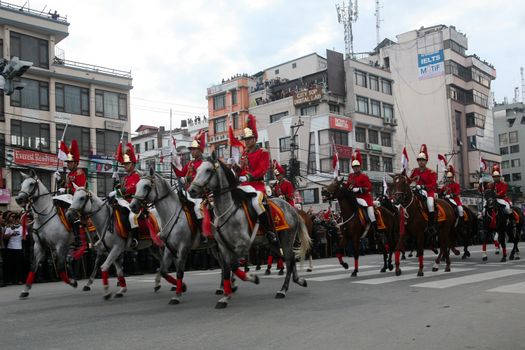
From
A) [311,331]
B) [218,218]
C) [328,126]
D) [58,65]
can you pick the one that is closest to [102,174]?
[58,65]

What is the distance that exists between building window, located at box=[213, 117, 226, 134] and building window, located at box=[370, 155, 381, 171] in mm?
18655

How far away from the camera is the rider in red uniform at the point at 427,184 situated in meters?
14.9

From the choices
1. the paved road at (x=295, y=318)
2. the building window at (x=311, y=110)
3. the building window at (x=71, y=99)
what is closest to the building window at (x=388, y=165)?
the building window at (x=311, y=110)

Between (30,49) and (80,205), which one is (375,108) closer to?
(30,49)

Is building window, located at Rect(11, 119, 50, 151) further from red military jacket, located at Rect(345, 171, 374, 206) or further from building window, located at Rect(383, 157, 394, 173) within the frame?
building window, located at Rect(383, 157, 394, 173)

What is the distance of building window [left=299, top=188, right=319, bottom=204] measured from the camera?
A: 54.7 m

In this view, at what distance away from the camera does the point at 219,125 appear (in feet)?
223

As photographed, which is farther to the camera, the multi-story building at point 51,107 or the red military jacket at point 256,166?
the multi-story building at point 51,107

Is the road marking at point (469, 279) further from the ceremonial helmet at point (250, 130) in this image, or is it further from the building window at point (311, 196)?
the building window at point (311, 196)

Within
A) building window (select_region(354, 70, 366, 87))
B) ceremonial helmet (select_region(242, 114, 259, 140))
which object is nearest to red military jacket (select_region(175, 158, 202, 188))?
ceremonial helmet (select_region(242, 114, 259, 140))

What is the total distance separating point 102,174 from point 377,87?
3371 cm

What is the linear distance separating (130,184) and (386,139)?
52.8 meters

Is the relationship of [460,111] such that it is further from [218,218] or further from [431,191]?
[218,218]

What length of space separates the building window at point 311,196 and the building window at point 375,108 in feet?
40.3
